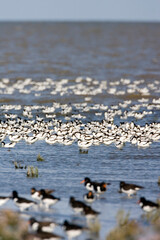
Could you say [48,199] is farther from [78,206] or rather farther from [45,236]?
[45,236]

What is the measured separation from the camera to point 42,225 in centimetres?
1174

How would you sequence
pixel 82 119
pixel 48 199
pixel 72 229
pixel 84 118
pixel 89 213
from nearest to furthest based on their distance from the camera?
pixel 72 229
pixel 89 213
pixel 48 199
pixel 82 119
pixel 84 118

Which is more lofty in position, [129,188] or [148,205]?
[129,188]

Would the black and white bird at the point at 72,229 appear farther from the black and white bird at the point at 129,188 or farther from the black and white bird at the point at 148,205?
the black and white bird at the point at 129,188

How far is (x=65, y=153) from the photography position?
64.2 feet

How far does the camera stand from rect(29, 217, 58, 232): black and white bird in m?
11.7

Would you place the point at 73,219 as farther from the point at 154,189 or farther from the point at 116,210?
the point at 154,189

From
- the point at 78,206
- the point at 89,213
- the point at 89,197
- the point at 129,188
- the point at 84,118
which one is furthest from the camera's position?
the point at 84,118

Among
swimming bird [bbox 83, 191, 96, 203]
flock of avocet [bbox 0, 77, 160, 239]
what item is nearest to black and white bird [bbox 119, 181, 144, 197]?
flock of avocet [bbox 0, 77, 160, 239]

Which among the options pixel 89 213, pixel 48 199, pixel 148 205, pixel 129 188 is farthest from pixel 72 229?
pixel 129 188

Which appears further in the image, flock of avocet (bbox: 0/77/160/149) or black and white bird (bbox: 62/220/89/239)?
flock of avocet (bbox: 0/77/160/149)

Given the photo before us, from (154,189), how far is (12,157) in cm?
544

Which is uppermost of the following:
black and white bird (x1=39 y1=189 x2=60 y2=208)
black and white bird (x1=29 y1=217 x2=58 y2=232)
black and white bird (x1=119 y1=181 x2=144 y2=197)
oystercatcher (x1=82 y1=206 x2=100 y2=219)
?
black and white bird (x1=119 y1=181 x2=144 y2=197)

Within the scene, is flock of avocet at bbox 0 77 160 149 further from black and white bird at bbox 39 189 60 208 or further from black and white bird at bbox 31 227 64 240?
black and white bird at bbox 31 227 64 240
